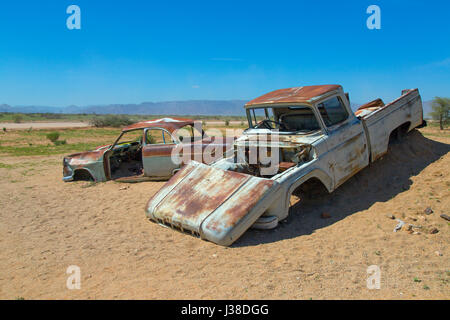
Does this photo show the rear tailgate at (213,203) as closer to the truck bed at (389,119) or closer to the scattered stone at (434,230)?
the scattered stone at (434,230)

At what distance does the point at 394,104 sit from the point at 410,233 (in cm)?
305

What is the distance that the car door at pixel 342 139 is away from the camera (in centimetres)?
499

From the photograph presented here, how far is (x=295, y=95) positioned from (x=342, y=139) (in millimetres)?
1039

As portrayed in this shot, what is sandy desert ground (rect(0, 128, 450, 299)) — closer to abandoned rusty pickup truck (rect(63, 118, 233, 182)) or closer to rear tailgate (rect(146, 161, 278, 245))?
rear tailgate (rect(146, 161, 278, 245))

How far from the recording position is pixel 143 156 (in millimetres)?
7281

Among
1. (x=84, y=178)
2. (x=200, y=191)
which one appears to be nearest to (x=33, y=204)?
(x=84, y=178)

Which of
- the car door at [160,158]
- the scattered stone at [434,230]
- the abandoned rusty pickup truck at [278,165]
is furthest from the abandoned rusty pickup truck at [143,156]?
the scattered stone at [434,230]

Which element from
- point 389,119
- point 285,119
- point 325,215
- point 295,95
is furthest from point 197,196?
point 389,119

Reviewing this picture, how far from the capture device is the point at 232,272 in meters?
3.40

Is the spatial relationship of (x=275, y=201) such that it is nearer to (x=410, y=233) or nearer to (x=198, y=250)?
(x=198, y=250)

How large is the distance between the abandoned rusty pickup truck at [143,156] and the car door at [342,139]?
7.59 ft

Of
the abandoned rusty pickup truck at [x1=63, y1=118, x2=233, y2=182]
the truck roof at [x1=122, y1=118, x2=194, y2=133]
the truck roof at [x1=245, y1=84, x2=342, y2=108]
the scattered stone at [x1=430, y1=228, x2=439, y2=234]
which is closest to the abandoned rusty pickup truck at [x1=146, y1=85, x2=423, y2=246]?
the truck roof at [x1=245, y1=84, x2=342, y2=108]

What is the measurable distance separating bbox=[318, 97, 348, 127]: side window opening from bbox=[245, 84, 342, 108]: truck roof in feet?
0.66

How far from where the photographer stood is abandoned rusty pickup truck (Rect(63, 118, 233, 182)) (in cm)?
723
